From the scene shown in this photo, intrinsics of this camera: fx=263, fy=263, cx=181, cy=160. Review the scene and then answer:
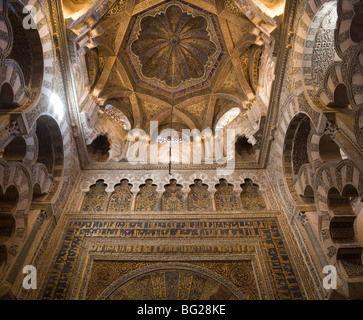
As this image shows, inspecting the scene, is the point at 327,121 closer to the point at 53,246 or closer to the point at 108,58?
the point at 53,246

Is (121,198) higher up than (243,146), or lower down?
lower down

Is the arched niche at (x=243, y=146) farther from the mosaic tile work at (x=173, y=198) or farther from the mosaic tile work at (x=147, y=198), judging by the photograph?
the mosaic tile work at (x=147, y=198)

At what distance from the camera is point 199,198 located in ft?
24.4

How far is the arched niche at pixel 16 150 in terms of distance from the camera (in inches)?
215

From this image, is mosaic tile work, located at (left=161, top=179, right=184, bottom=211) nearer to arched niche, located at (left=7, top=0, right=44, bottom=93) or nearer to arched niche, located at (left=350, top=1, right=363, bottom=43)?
arched niche, located at (left=7, top=0, right=44, bottom=93)

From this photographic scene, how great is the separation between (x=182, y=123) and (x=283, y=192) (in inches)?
189

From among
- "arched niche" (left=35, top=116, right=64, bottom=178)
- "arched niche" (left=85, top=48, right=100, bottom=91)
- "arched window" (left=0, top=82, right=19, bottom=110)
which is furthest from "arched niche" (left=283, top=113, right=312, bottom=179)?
"arched niche" (left=85, top=48, right=100, bottom=91)

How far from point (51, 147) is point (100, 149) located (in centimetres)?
240

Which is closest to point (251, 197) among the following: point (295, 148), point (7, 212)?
point (295, 148)

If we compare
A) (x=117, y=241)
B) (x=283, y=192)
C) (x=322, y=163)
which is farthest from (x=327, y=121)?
(x=117, y=241)

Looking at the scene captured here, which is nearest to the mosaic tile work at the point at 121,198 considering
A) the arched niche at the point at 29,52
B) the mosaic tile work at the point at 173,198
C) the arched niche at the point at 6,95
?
the mosaic tile work at the point at 173,198

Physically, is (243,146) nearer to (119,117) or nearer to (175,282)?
(119,117)

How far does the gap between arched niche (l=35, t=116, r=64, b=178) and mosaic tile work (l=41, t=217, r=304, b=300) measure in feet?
4.92
